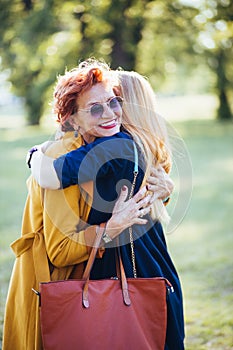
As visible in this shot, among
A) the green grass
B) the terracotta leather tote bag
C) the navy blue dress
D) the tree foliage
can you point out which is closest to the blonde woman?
the navy blue dress

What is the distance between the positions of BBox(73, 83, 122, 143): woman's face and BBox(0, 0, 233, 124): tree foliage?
709 inches

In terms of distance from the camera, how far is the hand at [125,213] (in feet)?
7.62

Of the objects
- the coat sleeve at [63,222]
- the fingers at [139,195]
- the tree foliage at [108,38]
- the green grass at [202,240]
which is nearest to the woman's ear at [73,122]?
the coat sleeve at [63,222]

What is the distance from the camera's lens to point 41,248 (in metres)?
2.41

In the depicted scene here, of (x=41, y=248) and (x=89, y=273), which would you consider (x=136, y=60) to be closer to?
(x=41, y=248)

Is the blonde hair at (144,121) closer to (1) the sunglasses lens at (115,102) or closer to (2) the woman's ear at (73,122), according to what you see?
(1) the sunglasses lens at (115,102)

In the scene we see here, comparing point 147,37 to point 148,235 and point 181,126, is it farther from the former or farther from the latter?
point 148,235

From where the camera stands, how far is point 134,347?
89.0 inches

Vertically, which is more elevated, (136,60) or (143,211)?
(136,60)

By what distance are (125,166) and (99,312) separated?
57 centimetres

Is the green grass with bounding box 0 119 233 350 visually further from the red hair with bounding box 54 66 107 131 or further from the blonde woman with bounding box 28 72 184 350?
the red hair with bounding box 54 66 107 131

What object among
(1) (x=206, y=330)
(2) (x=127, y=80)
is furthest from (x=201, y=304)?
(2) (x=127, y=80)

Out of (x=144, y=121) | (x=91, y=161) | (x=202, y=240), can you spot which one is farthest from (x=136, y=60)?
(x=91, y=161)

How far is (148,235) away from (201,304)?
273cm
